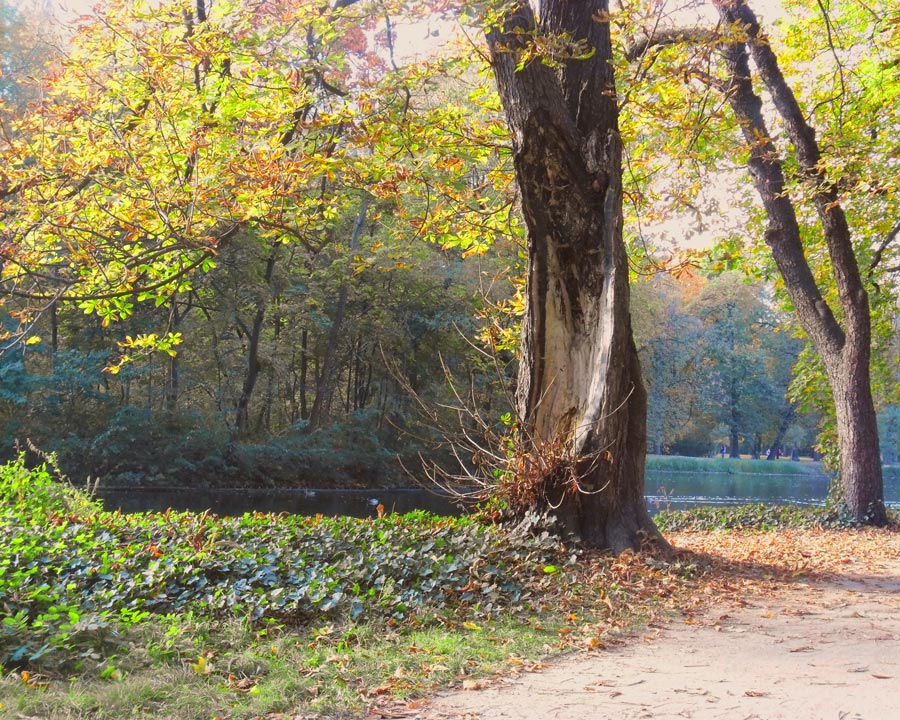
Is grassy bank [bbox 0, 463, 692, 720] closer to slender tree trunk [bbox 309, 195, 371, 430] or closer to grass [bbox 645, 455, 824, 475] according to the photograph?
slender tree trunk [bbox 309, 195, 371, 430]

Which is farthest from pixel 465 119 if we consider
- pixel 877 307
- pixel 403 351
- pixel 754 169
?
pixel 403 351

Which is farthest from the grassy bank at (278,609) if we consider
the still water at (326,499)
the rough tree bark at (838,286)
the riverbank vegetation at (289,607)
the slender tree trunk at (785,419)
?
the slender tree trunk at (785,419)

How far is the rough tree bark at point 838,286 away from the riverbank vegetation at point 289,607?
528 centimetres

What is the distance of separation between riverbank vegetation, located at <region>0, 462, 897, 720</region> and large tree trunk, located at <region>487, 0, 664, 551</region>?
0.55 metres

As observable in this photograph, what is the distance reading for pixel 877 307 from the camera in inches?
579

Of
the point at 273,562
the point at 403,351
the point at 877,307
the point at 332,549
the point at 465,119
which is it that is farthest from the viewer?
the point at 403,351

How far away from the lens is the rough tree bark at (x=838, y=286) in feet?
37.7

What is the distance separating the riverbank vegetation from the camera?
12.3ft

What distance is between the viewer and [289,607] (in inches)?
193

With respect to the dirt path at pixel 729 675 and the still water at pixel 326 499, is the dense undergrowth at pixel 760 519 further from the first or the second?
the dirt path at pixel 729 675

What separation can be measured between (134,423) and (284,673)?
19303 millimetres

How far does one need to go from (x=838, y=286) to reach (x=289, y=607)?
10430 millimetres

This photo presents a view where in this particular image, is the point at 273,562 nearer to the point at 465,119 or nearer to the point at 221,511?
the point at 465,119

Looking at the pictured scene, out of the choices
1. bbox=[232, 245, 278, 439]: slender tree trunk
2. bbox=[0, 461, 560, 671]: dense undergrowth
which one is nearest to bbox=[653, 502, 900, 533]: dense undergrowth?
bbox=[0, 461, 560, 671]: dense undergrowth
